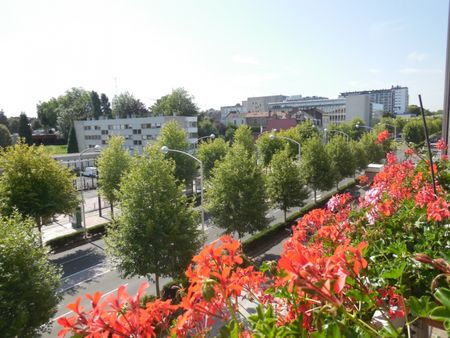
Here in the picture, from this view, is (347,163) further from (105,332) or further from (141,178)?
(105,332)

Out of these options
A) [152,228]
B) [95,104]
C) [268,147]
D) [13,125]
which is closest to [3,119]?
[13,125]

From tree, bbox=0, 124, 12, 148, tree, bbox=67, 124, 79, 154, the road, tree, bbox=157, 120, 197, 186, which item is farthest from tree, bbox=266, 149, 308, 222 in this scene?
tree, bbox=0, 124, 12, 148

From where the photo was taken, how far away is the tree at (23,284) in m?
7.96

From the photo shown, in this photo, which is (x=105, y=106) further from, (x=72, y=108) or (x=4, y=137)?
(x=4, y=137)

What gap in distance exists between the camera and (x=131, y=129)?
56.2m

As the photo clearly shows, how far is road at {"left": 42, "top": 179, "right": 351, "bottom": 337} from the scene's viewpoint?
46.8 ft

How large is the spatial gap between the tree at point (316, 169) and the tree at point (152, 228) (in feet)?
55.5

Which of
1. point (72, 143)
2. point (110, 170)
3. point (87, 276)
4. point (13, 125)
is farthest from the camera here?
point (13, 125)

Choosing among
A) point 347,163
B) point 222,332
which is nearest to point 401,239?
point 222,332

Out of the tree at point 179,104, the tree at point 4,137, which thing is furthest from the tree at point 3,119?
the tree at point 179,104

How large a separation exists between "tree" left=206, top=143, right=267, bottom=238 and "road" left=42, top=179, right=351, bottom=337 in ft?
7.14

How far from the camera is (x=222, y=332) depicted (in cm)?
164

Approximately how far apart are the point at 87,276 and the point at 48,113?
8532 cm

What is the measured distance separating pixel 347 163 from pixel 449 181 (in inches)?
1114
